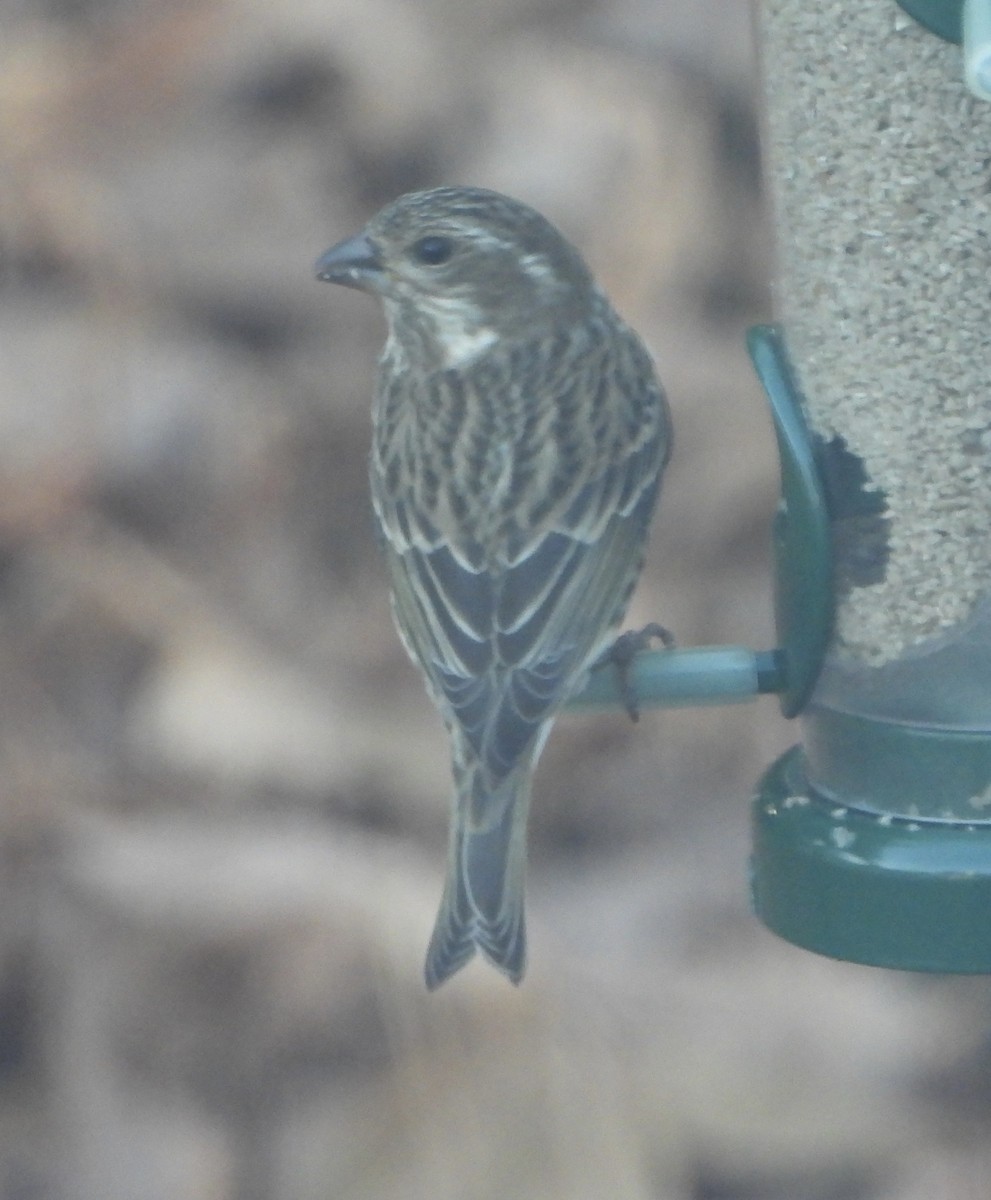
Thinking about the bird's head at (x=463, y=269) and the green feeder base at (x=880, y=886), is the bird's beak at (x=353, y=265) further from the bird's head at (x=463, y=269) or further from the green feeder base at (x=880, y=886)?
the green feeder base at (x=880, y=886)

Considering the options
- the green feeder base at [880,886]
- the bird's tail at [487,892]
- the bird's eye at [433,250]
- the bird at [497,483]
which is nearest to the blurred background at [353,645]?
the bird at [497,483]

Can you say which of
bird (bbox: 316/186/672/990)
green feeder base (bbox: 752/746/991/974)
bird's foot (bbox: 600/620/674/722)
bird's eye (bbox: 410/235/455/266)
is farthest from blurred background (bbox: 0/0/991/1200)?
green feeder base (bbox: 752/746/991/974)

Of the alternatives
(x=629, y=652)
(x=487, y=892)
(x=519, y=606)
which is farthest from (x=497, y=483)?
(x=487, y=892)

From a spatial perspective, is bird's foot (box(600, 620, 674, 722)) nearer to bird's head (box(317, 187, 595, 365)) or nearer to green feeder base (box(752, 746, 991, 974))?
green feeder base (box(752, 746, 991, 974))

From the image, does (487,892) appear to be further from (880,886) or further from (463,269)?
(463,269)

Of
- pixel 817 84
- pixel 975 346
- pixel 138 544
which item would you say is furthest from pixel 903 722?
pixel 138 544
